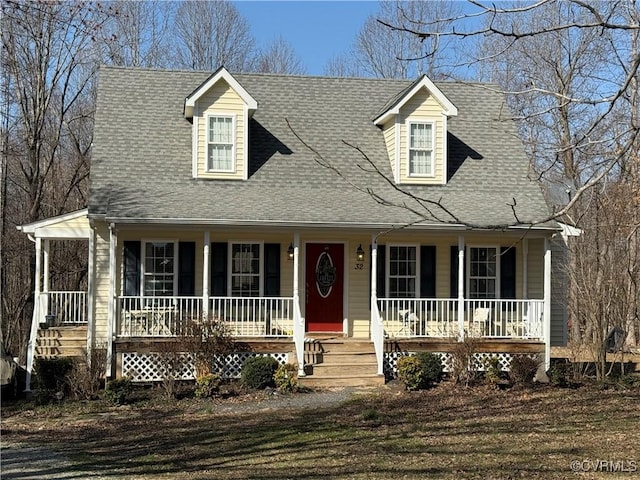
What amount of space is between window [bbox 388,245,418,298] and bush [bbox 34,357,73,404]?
7238 mm

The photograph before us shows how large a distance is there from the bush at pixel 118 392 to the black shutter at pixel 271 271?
4.18 metres

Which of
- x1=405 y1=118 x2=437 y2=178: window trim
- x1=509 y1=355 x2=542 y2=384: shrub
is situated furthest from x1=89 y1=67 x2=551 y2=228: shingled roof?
x1=509 y1=355 x2=542 y2=384: shrub

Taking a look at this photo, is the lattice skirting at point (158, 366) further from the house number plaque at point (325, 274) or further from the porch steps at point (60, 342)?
the house number plaque at point (325, 274)

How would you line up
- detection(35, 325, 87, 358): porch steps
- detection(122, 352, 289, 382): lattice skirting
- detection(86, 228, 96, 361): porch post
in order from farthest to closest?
detection(35, 325, 87, 358): porch steps → detection(86, 228, 96, 361): porch post → detection(122, 352, 289, 382): lattice skirting

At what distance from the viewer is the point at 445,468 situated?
30.8 ft

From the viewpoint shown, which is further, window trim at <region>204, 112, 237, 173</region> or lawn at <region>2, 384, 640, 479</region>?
window trim at <region>204, 112, 237, 173</region>

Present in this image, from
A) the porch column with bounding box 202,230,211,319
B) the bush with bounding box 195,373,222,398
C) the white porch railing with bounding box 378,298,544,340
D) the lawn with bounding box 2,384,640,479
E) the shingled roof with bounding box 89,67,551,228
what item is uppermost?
the shingled roof with bounding box 89,67,551,228

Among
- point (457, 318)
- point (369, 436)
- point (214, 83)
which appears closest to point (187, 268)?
point (214, 83)

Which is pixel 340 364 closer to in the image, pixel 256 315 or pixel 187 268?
pixel 256 315

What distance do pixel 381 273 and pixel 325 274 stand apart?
4.18 feet

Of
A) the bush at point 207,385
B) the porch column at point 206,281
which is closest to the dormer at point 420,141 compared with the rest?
the porch column at point 206,281

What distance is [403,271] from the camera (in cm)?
1836

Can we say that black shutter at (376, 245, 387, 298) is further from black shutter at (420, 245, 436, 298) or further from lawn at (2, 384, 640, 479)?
lawn at (2, 384, 640, 479)

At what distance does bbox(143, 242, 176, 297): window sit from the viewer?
17562 millimetres
